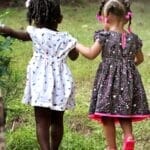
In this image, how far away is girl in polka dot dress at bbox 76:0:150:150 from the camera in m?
4.40

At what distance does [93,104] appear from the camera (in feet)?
14.8

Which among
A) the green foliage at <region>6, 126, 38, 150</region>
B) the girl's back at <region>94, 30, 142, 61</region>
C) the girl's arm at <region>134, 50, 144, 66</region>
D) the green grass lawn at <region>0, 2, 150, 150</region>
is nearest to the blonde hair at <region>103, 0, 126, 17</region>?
the girl's back at <region>94, 30, 142, 61</region>

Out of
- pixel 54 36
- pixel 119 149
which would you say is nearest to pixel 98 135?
pixel 119 149

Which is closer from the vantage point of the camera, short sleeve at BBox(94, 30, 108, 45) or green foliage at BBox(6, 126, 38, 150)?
short sleeve at BBox(94, 30, 108, 45)

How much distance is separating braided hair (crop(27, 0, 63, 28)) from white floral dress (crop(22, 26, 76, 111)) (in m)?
0.06

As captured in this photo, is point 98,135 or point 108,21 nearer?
point 108,21

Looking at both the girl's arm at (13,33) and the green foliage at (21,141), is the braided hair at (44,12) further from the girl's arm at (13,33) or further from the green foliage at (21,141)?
the green foliage at (21,141)

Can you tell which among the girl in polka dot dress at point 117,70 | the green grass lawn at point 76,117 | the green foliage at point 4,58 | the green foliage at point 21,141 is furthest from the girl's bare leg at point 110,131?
the green foliage at point 4,58

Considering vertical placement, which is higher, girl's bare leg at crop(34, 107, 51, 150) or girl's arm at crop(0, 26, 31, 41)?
girl's arm at crop(0, 26, 31, 41)

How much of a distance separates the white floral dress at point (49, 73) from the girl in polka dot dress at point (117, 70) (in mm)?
196

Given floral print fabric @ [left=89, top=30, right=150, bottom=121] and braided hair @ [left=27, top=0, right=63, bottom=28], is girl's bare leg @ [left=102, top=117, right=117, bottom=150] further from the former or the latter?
braided hair @ [left=27, top=0, right=63, bottom=28]

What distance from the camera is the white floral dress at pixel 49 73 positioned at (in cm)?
421

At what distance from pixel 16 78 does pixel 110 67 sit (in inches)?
41.2

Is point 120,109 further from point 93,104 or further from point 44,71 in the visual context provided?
point 44,71
